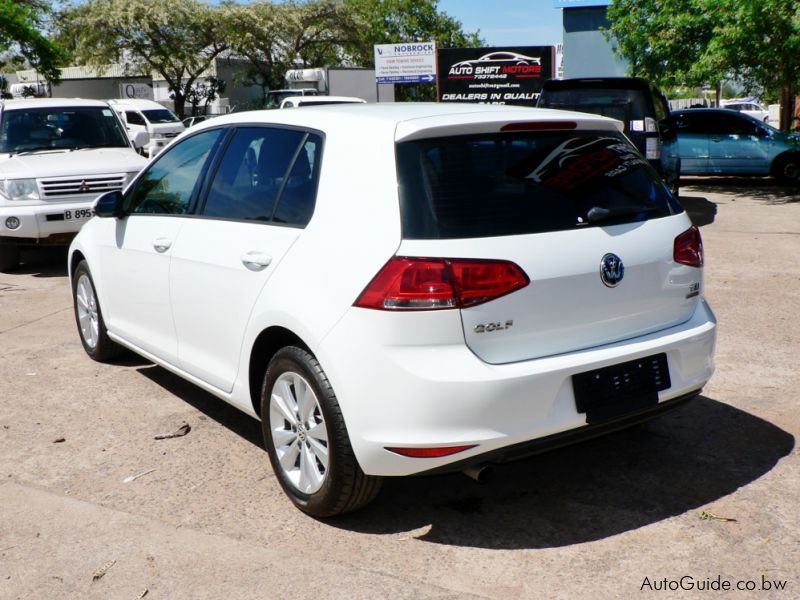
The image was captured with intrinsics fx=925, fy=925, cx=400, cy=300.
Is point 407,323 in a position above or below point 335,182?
below

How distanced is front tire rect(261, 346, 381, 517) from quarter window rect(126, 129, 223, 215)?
4.50 feet

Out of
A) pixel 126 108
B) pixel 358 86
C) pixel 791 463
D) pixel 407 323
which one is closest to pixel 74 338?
pixel 407 323

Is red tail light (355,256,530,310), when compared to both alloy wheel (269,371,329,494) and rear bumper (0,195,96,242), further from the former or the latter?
rear bumper (0,195,96,242)

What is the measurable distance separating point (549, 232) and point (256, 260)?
4.22 ft

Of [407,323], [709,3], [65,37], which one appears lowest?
[407,323]

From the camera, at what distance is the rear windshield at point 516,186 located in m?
3.48

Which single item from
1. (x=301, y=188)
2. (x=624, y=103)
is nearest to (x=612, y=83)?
(x=624, y=103)

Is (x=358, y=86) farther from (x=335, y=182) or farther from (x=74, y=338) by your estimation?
(x=335, y=182)

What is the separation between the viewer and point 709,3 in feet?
49.4

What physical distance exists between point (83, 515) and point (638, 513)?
2.39 meters

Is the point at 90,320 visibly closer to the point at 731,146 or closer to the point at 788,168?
the point at 731,146

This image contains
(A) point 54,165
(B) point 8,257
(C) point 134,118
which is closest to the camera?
(A) point 54,165

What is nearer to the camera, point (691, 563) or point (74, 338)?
point (691, 563)

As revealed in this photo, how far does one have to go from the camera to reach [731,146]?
18.0 metres
